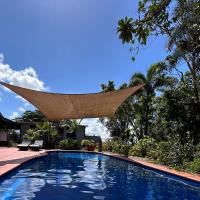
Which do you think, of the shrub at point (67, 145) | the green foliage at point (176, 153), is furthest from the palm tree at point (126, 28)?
A: the shrub at point (67, 145)

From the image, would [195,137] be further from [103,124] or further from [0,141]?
[103,124]

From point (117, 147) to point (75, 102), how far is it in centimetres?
875

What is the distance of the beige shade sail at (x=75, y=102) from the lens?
1212 centimetres

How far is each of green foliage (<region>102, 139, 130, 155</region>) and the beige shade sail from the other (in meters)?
5.23

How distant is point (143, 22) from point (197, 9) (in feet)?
2.27

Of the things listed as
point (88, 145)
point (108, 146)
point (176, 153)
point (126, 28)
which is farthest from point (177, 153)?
point (88, 145)

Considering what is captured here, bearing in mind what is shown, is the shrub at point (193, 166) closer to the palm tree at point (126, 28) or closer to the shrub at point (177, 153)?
the shrub at point (177, 153)

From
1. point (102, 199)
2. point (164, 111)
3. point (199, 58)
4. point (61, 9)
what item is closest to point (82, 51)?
point (61, 9)

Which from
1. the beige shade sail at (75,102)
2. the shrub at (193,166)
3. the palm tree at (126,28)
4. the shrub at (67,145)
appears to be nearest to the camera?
the palm tree at (126,28)

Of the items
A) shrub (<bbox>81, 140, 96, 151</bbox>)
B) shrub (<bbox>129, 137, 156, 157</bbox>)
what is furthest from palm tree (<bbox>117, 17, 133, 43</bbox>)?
shrub (<bbox>81, 140, 96, 151</bbox>)

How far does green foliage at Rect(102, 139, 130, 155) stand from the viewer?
767 inches

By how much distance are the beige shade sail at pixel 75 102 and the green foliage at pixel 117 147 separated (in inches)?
206

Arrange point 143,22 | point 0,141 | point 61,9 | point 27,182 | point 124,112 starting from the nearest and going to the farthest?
1. point 143,22
2. point 27,182
3. point 61,9
4. point 0,141
5. point 124,112

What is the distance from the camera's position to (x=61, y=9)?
14.1 meters
